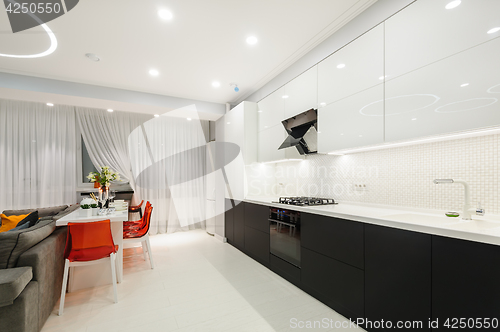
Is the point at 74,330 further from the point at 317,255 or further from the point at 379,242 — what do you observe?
the point at 379,242

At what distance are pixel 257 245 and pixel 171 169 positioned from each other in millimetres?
3119

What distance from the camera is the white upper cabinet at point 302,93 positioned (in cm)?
282

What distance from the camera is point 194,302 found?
2.39 metres

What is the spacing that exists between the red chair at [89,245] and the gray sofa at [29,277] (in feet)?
0.40

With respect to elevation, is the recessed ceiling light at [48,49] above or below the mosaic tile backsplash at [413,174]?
above

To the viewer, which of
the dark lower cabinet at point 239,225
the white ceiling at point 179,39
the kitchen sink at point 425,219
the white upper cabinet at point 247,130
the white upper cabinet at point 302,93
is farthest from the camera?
the white upper cabinet at point 247,130

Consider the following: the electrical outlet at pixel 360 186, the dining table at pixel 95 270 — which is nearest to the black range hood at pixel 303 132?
the electrical outlet at pixel 360 186

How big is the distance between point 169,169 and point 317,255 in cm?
424

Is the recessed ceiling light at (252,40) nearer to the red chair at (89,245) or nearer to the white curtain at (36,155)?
the red chair at (89,245)

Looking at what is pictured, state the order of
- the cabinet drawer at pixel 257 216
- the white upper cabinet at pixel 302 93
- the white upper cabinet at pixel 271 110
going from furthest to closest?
1. the white upper cabinet at pixel 271 110
2. the cabinet drawer at pixel 257 216
3. the white upper cabinet at pixel 302 93

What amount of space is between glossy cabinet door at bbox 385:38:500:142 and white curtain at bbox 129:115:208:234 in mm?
4684

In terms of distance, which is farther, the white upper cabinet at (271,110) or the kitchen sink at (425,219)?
the white upper cabinet at (271,110)

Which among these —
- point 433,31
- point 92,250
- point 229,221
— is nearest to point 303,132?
point 433,31

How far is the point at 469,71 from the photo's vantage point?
1.49 meters
